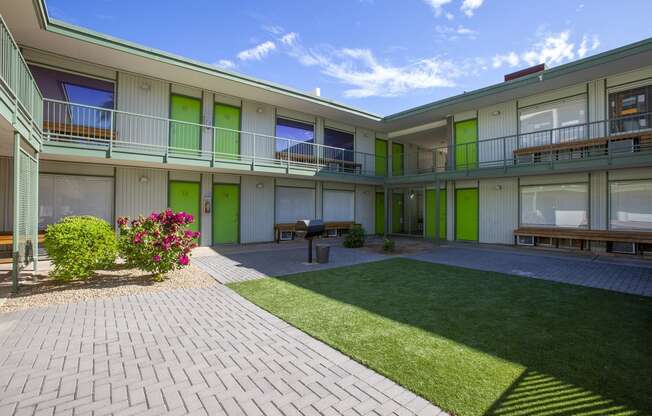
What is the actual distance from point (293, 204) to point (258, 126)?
13.7 feet

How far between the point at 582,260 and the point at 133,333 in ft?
41.3

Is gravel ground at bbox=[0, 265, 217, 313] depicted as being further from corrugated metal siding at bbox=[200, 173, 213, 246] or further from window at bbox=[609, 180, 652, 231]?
window at bbox=[609, 180, 652, 231]

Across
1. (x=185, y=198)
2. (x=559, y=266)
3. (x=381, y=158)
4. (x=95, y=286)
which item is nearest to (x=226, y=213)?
(x=185, y=198)

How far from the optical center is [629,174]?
10641 mm

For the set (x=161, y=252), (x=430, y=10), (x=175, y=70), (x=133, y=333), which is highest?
(x=430, y=10)

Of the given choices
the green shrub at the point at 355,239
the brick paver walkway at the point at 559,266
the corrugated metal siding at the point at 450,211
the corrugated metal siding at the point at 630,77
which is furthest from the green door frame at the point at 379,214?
the corrugated metal siding at the point at 630,77

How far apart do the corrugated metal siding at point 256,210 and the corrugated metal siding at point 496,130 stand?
9.99 m

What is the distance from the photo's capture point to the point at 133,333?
4.30m

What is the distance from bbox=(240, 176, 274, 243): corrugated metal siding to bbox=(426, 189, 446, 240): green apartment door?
28.5ft

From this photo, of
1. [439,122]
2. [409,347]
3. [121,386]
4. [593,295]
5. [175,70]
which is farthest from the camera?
[439,122]

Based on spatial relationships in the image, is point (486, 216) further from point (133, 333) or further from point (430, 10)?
point (133, 333)

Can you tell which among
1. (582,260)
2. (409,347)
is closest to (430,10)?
(582,260)

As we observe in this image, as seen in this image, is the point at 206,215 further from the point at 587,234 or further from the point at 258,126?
the point at 587,234

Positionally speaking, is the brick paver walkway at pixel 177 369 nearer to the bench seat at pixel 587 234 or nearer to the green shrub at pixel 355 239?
the green shrub at pixel 355 239
